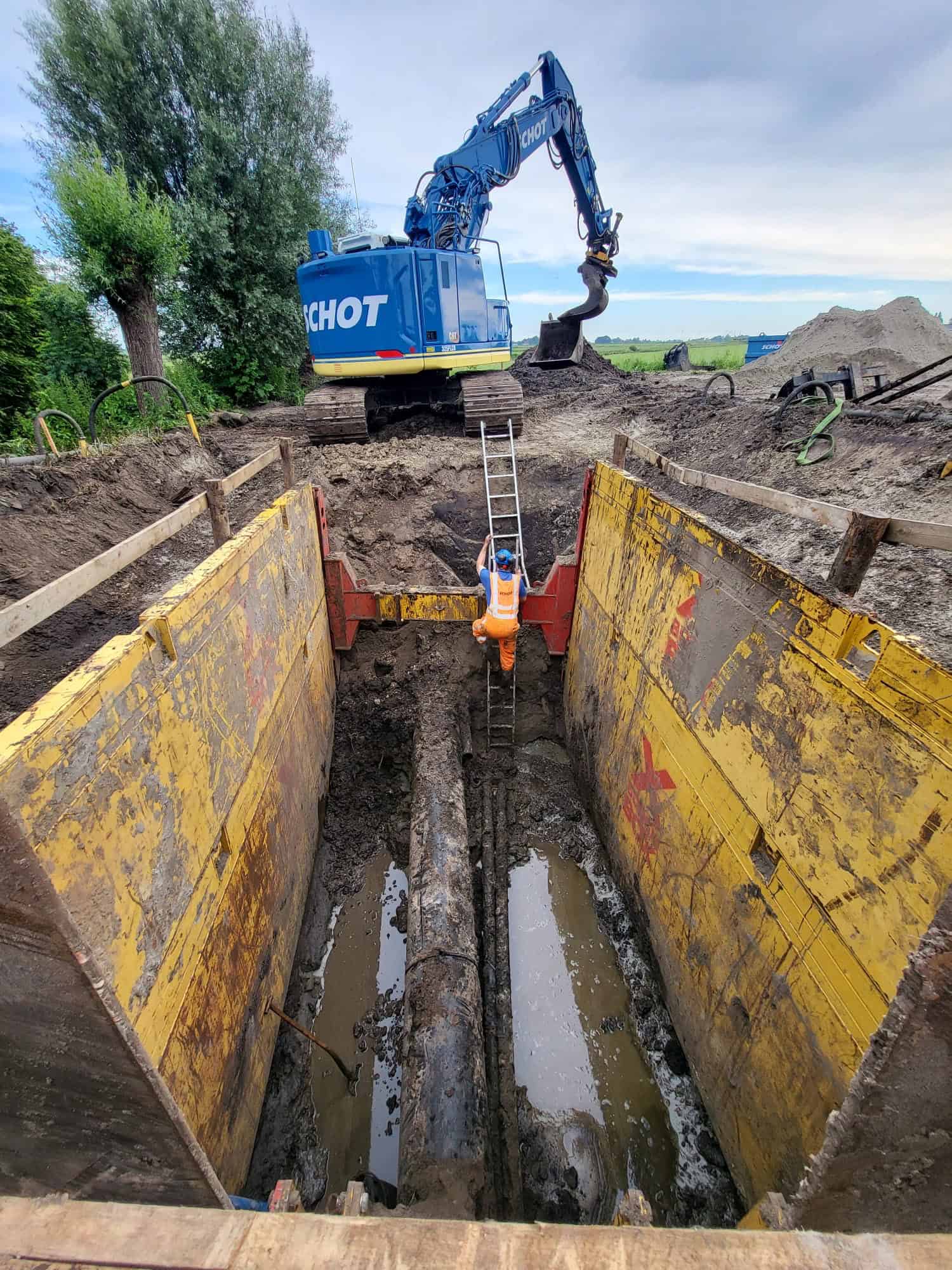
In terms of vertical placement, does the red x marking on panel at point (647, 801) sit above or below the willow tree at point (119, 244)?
below

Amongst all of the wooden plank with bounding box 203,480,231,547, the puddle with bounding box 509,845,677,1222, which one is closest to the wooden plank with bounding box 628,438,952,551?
the wooden plank with bounding box 203,480,231,547

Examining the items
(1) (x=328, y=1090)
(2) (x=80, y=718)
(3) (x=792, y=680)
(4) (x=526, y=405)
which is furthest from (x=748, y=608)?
(4) (x=526, y=405)

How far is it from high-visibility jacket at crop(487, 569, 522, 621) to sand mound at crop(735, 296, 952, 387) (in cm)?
1179

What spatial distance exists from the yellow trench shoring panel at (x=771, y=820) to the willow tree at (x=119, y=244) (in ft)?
30.8

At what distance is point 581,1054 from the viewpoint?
3877mm

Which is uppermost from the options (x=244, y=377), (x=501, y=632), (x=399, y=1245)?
(x=244, y=377)

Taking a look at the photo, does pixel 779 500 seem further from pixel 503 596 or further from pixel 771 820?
pixel 503 596

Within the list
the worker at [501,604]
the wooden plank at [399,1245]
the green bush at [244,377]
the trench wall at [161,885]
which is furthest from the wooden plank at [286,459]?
the green bush at [244,377]

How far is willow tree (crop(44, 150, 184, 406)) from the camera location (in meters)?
9.28

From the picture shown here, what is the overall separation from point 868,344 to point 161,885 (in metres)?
19.5

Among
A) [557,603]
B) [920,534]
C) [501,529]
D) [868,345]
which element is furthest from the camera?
[868,345]

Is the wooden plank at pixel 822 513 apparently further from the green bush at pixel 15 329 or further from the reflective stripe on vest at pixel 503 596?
the green bush at pixel 15 329

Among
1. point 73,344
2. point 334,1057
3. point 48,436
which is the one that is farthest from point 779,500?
point 73,344

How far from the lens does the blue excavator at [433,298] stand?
8156 mm
